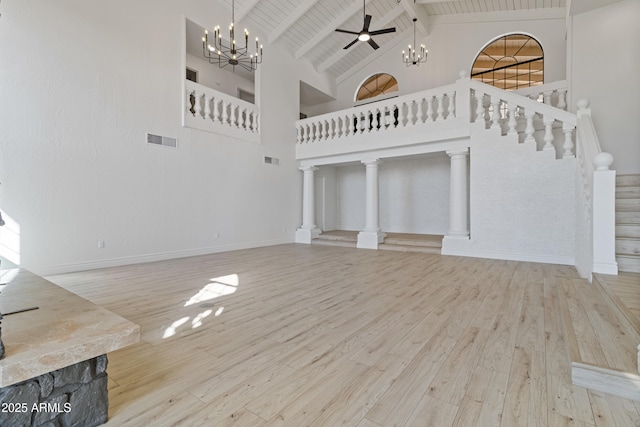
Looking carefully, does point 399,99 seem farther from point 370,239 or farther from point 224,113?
point 224,113

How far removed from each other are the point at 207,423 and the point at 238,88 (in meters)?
8.78

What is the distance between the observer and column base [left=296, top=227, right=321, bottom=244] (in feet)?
26.9

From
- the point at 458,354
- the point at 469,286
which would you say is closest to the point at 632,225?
the point at 469,286

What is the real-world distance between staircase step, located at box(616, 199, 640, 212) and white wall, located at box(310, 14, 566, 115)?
4.99 metres

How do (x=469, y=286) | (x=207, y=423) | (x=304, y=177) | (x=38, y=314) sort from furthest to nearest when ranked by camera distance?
(x=304, y=177)
(x=469, y=286)
(x=38, y=314)
(x=207, y=423)

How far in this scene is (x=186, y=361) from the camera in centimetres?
183

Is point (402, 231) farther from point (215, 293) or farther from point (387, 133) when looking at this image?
point (215, 293)

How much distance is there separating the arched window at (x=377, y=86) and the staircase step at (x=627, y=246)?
750 cm

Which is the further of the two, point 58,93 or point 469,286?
point 58,93

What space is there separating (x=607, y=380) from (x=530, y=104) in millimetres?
5246

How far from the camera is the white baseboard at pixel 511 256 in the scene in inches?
193

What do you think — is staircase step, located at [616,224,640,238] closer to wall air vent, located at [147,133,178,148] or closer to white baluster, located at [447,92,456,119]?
white baluster, located at [447,92,456,119]

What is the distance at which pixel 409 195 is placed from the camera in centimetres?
866

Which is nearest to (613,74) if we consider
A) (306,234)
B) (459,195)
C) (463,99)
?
(463,99)
